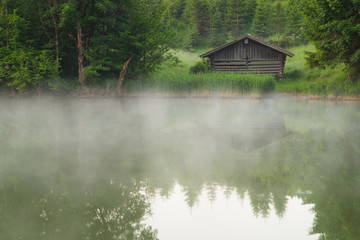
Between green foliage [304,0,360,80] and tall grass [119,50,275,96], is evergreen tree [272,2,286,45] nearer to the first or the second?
green foliage [304,0,360,80]

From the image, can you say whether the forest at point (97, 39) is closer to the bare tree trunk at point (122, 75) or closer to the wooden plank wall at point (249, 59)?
the bare tree trunk at point (122, 75)

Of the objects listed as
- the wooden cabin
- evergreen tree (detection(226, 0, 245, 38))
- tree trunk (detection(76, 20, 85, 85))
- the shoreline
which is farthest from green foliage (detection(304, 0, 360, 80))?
evergreen tree (detection(226, 0, 245, 38))

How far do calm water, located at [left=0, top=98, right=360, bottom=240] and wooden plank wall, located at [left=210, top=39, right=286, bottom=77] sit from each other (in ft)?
52.3

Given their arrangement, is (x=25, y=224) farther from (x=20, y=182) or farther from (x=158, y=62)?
(x=158, y=62)

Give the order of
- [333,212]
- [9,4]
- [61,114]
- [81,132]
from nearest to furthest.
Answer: [333,212] → [81,132] → [61,114] → [9,4]

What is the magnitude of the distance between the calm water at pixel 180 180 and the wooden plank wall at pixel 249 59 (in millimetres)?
15954

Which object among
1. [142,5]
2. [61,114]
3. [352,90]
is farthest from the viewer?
[142,5]

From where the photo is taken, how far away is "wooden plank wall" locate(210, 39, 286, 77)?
86.9 ft

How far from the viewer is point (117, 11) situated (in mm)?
20062

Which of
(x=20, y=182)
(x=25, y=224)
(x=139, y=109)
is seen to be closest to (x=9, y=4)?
(x=139, y=109)

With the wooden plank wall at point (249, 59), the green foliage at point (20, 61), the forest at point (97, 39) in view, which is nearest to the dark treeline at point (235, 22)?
the wooden plank wall at point (249, 59)

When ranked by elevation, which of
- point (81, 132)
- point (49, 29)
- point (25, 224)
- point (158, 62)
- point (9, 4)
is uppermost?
point (9, 4)

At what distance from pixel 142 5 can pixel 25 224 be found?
1903cm

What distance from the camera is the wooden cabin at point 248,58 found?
26.5m
